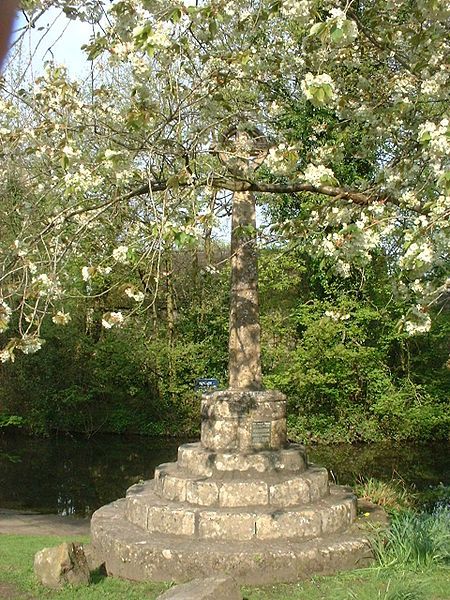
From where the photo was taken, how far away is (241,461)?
7.76 meters

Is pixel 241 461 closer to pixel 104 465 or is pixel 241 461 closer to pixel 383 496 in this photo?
pixel 383 496

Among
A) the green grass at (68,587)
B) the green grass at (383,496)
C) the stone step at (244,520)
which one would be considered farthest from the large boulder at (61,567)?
the green grass at (383,496)

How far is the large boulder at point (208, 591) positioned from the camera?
5.24 metres

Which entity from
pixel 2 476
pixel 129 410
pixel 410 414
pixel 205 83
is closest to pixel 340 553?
pixel 205 83

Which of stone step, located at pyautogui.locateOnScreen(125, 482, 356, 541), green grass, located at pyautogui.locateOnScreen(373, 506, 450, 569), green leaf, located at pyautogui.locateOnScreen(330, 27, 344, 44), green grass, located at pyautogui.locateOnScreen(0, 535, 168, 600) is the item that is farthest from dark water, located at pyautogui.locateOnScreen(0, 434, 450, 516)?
green leaf, located at pyautogui.locateOnScreen(330, 27, 344, 44)

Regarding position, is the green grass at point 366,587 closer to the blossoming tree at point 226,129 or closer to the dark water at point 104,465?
the blossoming tree at point 226,129

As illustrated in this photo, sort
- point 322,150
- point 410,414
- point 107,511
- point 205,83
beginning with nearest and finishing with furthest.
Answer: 1. point 205,83
2. point 322,150
3. point 107,511
4. point 410,414

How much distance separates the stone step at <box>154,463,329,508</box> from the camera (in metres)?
7.40

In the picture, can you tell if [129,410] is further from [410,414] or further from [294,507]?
[294,507]

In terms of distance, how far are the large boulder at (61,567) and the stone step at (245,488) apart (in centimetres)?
141

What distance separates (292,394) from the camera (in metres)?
21.0

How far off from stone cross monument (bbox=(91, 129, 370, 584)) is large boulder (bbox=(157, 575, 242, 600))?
102 centimetres

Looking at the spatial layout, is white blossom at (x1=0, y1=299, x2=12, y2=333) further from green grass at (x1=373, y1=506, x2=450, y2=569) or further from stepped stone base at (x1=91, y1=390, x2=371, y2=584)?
green grass at (x1=373, y1=506, x2=450, y2=569)

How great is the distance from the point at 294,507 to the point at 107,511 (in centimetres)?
220
